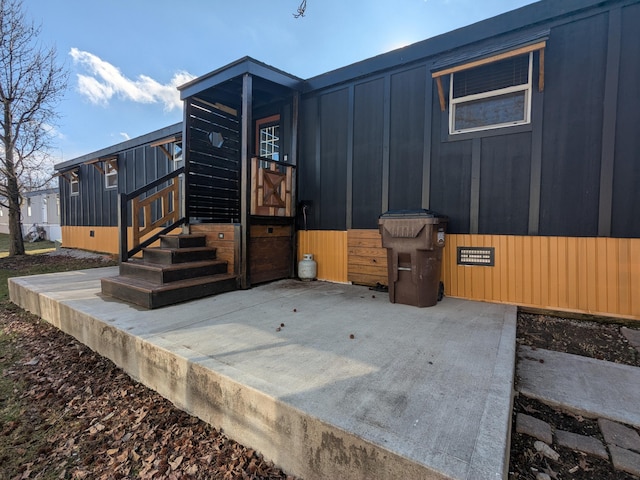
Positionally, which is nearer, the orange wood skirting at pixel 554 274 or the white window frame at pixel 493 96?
the orange wood skirting at pixel 554 274

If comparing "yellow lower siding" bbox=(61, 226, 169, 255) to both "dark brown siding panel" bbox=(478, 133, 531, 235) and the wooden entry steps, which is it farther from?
"dark brown siding panel" bbox=(478, 133, 531, 235)

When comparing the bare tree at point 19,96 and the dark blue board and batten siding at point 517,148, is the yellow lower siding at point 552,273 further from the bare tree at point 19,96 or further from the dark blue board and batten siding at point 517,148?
the bare tree at point 19,96

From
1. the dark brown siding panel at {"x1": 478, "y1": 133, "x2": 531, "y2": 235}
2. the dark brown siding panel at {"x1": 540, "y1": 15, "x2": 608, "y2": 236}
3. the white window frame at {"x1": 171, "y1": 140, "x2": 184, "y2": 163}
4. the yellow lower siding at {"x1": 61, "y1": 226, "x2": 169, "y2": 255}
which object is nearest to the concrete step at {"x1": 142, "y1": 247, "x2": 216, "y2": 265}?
the dark brown siding panel at {"x1": 478, "y1": 133, "x2": 531, "y2": 235}

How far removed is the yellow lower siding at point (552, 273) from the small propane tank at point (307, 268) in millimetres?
1162

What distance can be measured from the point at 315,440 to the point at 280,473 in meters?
0.32

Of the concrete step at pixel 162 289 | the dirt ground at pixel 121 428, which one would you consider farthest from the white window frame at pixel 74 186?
the dirt ground at pixel 121 428

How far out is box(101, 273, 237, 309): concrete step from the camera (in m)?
3.26

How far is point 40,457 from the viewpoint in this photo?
1727 millimetres

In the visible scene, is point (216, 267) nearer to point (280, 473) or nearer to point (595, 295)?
point (280, 473)

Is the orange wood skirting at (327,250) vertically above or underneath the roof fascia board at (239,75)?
underneath

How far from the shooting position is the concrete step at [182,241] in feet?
13.7

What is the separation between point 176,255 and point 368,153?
126 inches

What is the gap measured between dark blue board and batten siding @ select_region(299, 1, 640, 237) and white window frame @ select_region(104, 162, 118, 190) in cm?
833

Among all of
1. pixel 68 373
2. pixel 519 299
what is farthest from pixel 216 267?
pixel 519 299
